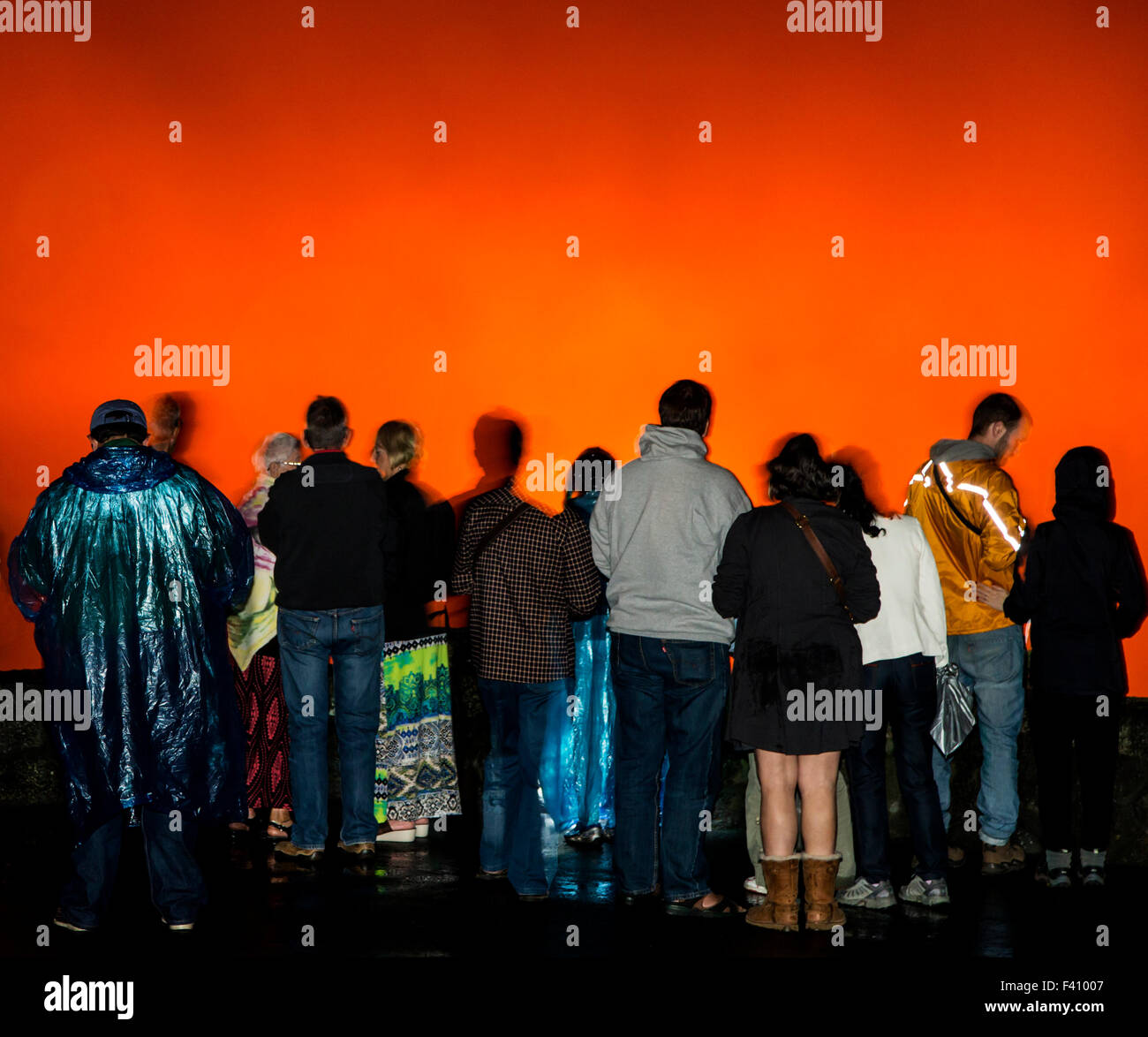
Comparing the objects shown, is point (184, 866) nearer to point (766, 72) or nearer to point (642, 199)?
point (642, 199)

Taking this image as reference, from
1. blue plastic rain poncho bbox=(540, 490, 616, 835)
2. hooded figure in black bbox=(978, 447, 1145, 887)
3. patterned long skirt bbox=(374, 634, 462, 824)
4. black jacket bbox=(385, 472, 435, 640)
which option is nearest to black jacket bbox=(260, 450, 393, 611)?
black jacket bbox=(385, 472, 435, 640)

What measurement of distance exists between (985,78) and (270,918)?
486cm

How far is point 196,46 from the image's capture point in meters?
5.84

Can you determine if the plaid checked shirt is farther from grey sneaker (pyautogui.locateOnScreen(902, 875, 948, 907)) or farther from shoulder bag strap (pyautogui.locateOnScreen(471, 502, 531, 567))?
grey sneaker (pyautogui.locateOnScreen(902, 875, 948, 907))

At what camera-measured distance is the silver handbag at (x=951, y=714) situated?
417cm

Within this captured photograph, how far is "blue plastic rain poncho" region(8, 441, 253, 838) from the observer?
11.7ft

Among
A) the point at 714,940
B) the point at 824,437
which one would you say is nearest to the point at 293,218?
the point at 824,437

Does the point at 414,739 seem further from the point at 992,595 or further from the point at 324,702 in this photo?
the point at 992,595

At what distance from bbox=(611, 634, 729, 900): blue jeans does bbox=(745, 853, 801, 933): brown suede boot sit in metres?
0.26

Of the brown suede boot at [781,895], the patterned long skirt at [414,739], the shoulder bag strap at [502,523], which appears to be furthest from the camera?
the patterned long skirt at [414,739]

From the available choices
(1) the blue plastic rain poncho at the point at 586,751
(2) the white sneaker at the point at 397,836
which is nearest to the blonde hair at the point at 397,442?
(1) the blue plastic rain poncho at the point at 586,751

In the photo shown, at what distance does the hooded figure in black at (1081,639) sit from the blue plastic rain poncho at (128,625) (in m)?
2.67

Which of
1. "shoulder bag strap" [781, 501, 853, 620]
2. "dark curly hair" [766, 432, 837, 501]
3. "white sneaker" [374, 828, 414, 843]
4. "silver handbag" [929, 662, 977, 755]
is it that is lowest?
"white sneaker" [374, 828, 414, 843]

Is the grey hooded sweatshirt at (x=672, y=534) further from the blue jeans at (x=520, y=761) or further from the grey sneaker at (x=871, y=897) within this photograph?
the grey sneaker at (x=871, y=897)
